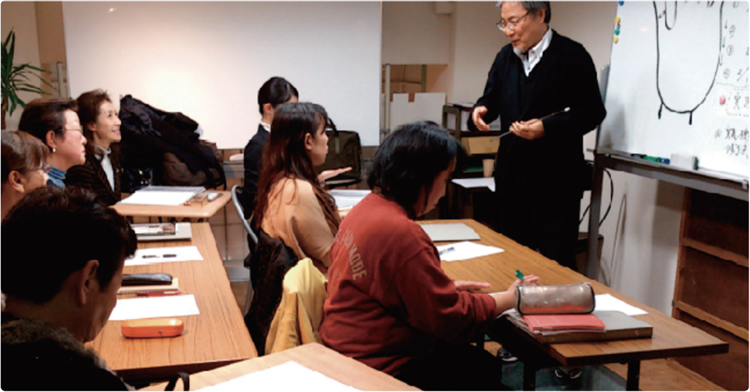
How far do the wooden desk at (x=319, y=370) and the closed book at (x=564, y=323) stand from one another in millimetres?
425

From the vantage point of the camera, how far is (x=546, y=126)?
107 inches

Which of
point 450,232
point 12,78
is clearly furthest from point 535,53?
point 12,78

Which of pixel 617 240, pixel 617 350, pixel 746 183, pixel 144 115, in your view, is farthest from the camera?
pixel 144 115

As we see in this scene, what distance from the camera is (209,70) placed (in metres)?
4.21

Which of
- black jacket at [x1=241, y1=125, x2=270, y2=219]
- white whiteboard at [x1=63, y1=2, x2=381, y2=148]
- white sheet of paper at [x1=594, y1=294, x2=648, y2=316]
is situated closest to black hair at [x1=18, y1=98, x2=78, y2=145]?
black jacket at [x1=241, y1=125, x2=270, y2=219]

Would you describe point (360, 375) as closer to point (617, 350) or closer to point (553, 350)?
point (553, 350)

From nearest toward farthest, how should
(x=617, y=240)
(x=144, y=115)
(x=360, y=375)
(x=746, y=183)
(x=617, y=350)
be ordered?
(x=360, y=375)
(x=617, y=350)
(x=746, y=183)
(x=617, y=240)
(x=144, y=115)

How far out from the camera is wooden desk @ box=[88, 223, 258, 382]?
1.44m

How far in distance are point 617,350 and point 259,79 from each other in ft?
10.8

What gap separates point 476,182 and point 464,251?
6.00ft

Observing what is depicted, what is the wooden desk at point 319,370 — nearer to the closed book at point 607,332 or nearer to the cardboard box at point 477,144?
the closed book at point 607,332

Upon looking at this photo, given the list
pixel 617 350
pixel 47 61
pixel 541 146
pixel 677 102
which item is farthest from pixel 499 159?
pixel 47 61

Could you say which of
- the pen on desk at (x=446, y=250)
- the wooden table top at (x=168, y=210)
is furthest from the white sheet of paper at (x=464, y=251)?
the wooden table top at (x=168, y=210)

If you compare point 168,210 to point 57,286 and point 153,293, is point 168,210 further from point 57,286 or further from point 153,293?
point 57,286
